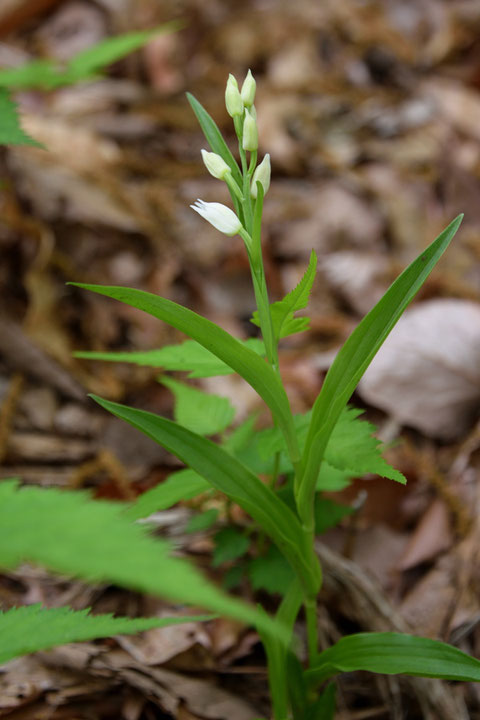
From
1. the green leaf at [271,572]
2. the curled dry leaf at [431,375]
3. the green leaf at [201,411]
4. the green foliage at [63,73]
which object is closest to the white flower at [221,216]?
the green leaf at [201,411]

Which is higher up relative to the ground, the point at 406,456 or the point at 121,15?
the point at 121,15

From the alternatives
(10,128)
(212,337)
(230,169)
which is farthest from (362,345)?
(10,128)

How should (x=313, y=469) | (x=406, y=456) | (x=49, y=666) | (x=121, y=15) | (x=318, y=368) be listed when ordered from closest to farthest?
1. (x=313, y=469)
2. (x=49, y=666)
3. (x=406, y=456)
4. (x=318, y=368)
5. (x=121, y=15)

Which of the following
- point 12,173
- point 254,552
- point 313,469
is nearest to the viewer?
point 313,469

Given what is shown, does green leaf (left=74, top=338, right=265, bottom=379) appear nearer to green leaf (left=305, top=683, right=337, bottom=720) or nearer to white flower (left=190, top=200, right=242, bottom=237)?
white flower (left=190, top=200, right=242, bottom=237)

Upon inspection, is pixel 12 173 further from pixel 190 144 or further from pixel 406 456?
pixel 406 456

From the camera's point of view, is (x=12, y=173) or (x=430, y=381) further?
(x=12, y=173)

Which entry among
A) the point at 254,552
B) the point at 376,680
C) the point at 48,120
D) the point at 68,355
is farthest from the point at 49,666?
the point at 48,120

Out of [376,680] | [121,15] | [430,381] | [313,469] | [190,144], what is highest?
[121,15]
